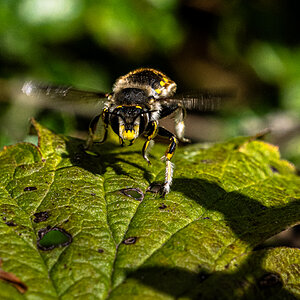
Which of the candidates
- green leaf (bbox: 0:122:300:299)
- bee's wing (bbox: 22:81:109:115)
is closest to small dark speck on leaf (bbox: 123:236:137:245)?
green leaf (bbox: 0:122:300:299)

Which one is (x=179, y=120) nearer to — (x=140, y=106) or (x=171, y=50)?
(x=140, y=106)

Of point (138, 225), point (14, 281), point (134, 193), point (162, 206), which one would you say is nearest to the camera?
point (14, 281)

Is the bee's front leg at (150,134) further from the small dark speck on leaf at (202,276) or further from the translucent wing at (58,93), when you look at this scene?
the small dark speck on leaf at (202,276)

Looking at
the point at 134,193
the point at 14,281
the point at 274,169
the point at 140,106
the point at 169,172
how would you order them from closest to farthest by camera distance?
the point at 14,281 → the point at 134,193 → the point at 169,172 → the point at 140,106 → the point at 274,169

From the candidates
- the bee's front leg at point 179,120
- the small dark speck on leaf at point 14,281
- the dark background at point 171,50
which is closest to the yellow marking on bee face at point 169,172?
the bee's front leg at point 179,120

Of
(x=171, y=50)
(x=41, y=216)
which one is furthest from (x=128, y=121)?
(x=171, y=50)

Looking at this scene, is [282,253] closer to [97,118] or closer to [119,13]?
[97,118]
